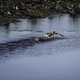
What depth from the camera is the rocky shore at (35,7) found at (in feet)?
63.3

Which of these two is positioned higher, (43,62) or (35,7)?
(35,7)

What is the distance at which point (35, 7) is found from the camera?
22.0 metres

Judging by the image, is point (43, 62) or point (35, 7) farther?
point (35, 7)

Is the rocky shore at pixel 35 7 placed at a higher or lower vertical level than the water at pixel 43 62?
higher

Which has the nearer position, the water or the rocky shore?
the water

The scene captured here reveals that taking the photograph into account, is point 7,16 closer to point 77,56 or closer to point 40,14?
point 40,14

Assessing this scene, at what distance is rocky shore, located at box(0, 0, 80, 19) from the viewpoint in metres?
19.3

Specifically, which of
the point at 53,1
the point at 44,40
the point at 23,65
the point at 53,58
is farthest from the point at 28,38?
the point at 53,1

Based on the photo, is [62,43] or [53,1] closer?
[62,43]

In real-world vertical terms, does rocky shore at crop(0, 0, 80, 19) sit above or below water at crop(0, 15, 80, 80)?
above

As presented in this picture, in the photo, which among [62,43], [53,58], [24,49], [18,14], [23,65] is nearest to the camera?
[23,65]

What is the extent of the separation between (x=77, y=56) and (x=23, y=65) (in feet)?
5.84

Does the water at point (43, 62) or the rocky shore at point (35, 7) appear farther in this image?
the rocky shore at point (35, 7)

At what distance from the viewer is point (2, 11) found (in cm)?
1853
